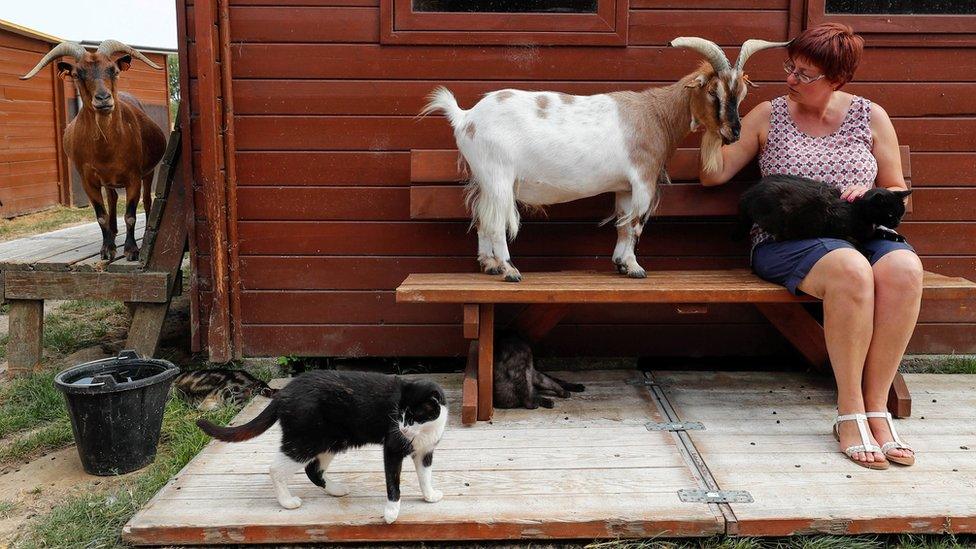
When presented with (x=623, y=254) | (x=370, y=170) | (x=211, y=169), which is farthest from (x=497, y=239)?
(x=211, y=169)

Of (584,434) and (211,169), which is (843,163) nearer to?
(584,434)

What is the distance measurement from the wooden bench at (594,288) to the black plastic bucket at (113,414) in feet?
3.60

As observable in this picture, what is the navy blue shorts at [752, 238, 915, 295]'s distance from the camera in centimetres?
297

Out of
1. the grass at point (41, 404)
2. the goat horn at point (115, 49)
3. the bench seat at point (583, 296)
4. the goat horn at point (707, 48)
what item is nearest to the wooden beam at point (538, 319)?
the bench seat at point (583, 296)

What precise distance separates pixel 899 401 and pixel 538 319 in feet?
5.24

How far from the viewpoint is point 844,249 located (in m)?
2.89

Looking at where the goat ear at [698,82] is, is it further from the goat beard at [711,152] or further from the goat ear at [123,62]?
the goat ear at [123,62]

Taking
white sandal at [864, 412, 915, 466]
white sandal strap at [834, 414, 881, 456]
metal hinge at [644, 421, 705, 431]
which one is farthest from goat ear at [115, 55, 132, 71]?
white sandal at [864, 412, 915, 466]

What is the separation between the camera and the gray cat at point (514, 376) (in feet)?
11.1

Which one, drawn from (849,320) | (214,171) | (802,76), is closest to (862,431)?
→ (849,320)

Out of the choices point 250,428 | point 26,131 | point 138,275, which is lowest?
point 250,428

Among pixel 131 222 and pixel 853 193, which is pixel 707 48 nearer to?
pixel 853 193

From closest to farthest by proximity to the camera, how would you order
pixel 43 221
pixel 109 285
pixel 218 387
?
pixel 218 387 → pixel 109 285 → pixel 43 221

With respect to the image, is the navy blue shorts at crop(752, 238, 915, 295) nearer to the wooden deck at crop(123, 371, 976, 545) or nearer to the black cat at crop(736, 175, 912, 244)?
the black cat at crop(736, 175, 912, 244)
